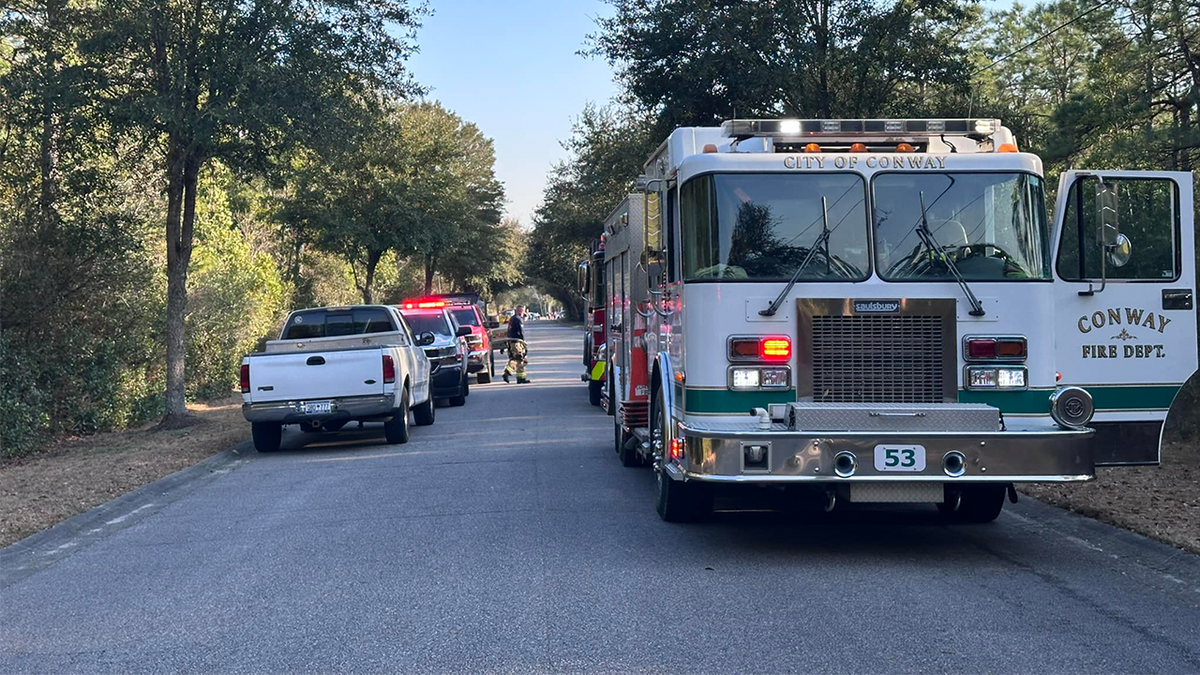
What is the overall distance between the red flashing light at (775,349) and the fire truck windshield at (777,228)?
Result: 42 cm

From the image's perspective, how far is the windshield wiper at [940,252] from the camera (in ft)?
26.2

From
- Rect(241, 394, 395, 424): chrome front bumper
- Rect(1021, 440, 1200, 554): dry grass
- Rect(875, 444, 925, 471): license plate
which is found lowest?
Rect(1021, 440, 1200, 554): dry grass

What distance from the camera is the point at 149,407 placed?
20.8 m

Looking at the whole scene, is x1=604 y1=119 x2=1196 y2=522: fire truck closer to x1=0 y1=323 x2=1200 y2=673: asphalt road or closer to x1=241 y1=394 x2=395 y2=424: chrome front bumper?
x1=0 y1=323 x2=1200 y2=673: asphalt road

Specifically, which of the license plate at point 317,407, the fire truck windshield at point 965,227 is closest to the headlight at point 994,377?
the fire truck windshield at point 965,227

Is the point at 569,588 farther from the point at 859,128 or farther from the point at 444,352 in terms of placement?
the point at 444,352

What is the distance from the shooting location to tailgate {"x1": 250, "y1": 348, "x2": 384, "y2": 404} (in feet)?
49.7

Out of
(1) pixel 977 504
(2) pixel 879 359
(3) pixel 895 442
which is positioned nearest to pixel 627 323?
(1) pixel 977 504

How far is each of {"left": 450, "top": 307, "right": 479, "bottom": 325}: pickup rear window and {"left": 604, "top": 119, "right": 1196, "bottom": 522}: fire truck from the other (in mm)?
19383

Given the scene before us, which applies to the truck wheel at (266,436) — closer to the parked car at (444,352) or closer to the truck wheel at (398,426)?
the truck wheel at (398,426)

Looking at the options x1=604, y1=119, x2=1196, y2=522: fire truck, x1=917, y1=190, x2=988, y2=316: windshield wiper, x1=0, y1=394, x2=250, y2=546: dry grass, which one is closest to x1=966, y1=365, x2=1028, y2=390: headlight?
x1=604, y1=119, x2=1196, y2=522: fire truck

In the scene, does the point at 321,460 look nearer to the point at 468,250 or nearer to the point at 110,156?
the point at 110,156

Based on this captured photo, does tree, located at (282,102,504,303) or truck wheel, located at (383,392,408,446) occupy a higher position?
tree, located at (282,102,504,303)

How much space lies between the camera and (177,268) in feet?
62.5
